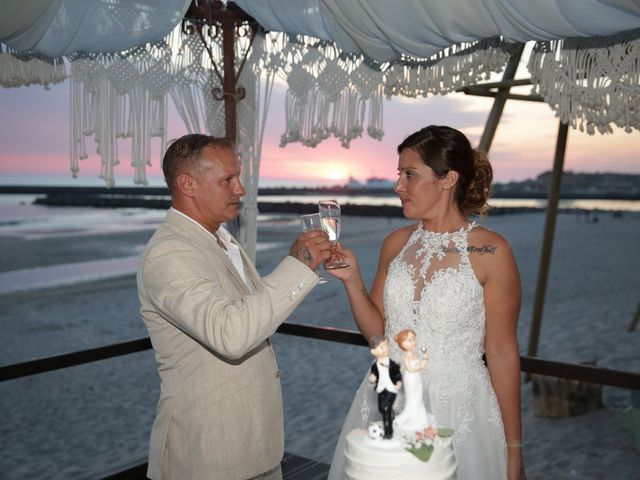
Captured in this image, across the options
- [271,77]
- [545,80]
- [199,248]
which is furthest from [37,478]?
[545,80]

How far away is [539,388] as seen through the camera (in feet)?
22.8

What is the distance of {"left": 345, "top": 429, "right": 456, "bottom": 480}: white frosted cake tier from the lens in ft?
4.14

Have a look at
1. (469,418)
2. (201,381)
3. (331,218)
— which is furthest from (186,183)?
(469,418)

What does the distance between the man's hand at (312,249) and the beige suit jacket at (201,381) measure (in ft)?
0.11

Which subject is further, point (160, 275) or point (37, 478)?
point (37, 478)

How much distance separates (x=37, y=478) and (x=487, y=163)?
559 centimetres

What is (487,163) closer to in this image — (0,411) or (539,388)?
(539,388)

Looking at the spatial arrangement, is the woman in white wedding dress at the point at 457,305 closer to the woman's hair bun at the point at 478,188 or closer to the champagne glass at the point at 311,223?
the woman's hair bun at the point at 478,188

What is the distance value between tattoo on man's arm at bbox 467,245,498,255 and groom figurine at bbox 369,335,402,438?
Result: 1.13m

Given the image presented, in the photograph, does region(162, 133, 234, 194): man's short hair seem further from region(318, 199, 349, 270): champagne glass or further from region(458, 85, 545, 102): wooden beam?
region(458, 85, 545, 102): wooden beam

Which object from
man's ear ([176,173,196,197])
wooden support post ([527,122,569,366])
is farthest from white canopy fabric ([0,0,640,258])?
wooden support post ([527,122,569,366])

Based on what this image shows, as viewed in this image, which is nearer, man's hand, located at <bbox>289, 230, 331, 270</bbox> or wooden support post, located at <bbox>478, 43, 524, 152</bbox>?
man's hand, located at <bbox>289, 230, 331, 270</bbox>

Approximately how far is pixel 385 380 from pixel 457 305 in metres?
1.07

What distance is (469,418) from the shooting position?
7.47 ft
